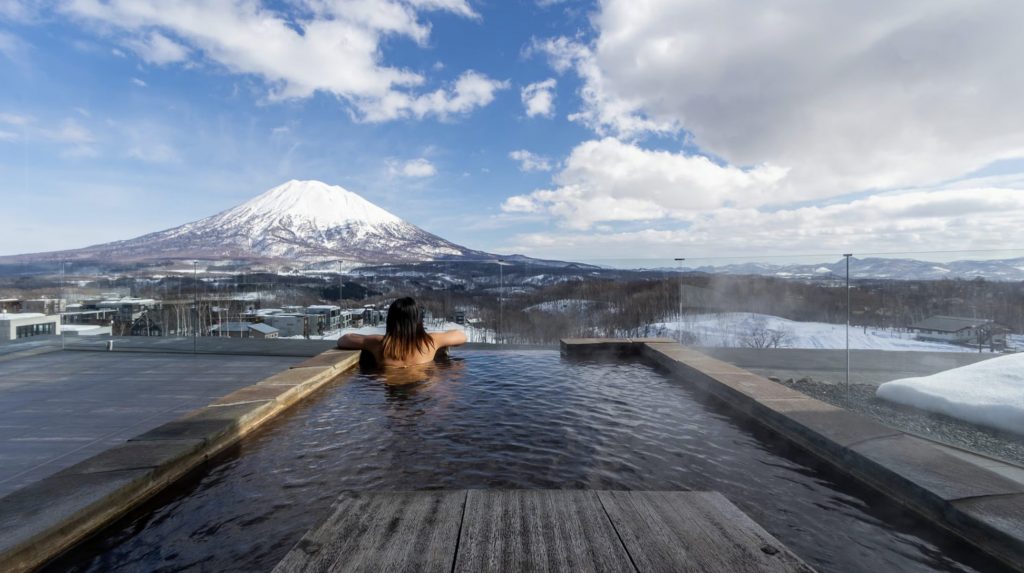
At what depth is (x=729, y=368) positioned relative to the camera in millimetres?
4188

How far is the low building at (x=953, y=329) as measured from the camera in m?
5.44

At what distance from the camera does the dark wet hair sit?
5.23m

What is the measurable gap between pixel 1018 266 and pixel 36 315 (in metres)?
14.9

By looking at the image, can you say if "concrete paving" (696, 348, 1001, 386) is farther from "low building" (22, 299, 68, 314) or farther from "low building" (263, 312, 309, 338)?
"low building" (22, 299, 68, 314)

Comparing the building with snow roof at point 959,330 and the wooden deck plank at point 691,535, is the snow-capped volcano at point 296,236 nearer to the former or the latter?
the building with snow roof at point 959,330

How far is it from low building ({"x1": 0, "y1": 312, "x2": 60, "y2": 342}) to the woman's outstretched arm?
587cm

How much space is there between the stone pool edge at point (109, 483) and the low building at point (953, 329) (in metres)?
8.09

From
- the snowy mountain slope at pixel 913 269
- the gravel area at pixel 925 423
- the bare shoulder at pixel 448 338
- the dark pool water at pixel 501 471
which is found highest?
the snowy mountain slope at pixel 913 269

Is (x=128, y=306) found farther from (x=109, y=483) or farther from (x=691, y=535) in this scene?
(x=691, y=535)

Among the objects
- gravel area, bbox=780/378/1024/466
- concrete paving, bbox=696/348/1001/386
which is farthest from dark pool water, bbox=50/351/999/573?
concrete paving, bbox=696/348/1001/386

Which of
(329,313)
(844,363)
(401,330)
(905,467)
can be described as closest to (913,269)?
(844,363)

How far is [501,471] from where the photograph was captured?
2.32 meters

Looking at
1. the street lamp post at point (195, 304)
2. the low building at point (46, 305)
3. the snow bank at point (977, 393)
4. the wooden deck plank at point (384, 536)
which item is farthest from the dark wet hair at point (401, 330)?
the low building at point (46, 305)

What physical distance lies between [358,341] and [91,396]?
2604mm
